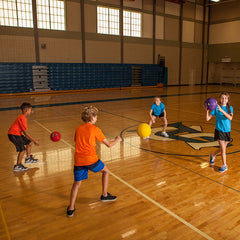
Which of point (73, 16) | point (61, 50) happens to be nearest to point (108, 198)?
point (61, 50)

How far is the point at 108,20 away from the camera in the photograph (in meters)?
21.2

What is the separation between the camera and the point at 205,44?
28781mm

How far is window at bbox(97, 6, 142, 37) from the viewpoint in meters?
20.8

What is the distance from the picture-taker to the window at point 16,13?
16.7m

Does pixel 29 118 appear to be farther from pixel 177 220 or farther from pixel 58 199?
pixel 177 220

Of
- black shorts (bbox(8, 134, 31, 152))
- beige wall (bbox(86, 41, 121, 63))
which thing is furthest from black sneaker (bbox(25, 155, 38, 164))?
beige wall (bbox(86, 41, 121, 63))

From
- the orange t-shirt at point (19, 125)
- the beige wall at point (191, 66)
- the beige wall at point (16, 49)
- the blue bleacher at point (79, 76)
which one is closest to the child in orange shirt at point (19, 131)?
the orange t-shirt at point (19, 125)

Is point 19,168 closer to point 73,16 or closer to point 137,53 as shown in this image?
point 73,16

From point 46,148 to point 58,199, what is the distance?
2556 millimetres

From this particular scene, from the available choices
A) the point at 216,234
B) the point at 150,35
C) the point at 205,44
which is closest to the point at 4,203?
the point at 216,234

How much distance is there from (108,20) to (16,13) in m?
7.48

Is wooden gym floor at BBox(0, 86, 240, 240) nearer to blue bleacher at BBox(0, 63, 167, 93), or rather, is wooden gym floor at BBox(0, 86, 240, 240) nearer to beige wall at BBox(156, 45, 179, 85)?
blue bleacher at BBox(0, 63, 167, 93)

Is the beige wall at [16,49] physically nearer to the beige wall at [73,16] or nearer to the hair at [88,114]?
the beige wall at [73,16]

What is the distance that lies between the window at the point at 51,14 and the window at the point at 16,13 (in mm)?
706
